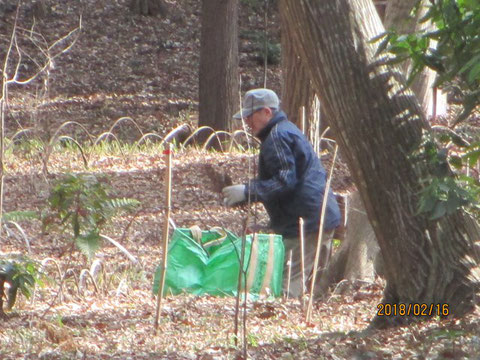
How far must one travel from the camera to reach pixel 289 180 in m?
6.81

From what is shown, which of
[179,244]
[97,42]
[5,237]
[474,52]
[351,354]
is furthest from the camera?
[97,42]

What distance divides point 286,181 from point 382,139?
1.97 metres

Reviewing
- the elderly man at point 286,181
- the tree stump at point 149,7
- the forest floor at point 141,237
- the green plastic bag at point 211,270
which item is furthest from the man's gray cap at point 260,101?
the tree stump at point 149,7

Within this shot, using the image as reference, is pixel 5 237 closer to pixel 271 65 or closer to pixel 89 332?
pixel 89 332

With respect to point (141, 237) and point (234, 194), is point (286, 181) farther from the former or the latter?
point (141, 237)

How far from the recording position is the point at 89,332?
5.70 metres

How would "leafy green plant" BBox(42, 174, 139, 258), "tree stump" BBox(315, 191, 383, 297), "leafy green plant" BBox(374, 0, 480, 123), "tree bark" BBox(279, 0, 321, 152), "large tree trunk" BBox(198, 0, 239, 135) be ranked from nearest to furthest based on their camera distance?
"leafy green plant" BBox(374, 0, 480, 123)
"leafy green plant" BBox(42, 174, 139, 258)
"tree stump" BBox(315, 191, 383, 297)
"tree bark" BBox(279, 0, 321, 152)
"large tree trunk" BBox(198, 0, 239, 135)

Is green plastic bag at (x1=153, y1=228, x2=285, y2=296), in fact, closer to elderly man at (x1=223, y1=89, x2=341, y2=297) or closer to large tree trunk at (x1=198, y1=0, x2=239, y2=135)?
elderly man at (x1=223, y1=89, x2=341, y2=297)

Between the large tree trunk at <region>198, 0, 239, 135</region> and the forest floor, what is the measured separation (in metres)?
1.95

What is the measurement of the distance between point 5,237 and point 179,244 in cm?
255

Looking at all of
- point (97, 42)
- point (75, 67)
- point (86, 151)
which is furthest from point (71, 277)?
point (97, 42)

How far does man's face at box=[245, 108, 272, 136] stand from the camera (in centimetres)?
694
